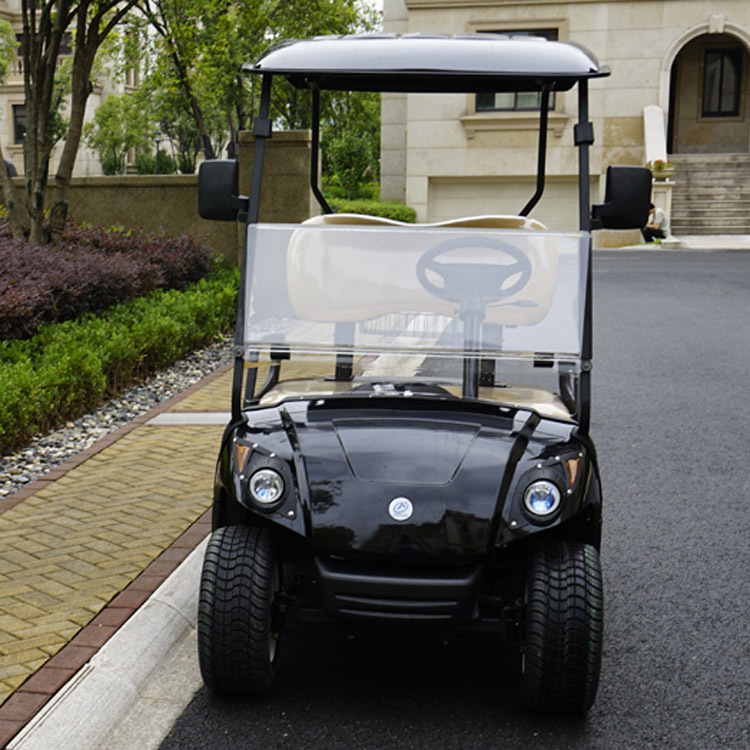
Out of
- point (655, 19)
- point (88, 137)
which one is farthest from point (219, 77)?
point (88, 137)

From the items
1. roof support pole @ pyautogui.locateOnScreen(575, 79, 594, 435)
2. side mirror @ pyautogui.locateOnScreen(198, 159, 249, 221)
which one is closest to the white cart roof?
roof support pole @ pyautogui.locateOnScreen(575, 79, 594, 435)

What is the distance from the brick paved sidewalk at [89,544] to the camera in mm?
3652

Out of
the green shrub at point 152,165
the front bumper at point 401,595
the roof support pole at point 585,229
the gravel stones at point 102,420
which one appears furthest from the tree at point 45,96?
the green shrub at point 152,165

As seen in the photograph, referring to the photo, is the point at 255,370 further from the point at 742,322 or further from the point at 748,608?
the point at 742,322

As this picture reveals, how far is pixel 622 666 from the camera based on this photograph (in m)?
3.84

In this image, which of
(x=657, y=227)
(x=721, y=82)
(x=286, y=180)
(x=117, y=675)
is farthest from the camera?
(x=721, y=82)

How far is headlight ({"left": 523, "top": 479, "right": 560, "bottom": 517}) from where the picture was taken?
3268 millimetres

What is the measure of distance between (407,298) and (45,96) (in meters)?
8.85

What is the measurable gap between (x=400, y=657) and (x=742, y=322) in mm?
9945

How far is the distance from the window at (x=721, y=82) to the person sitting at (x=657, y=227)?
37.4ft

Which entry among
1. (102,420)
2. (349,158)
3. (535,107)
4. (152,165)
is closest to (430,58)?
(102,420)

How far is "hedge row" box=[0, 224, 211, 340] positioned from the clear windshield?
409 cm

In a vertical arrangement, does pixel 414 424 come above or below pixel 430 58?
below

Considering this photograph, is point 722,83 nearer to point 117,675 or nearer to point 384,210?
point 384,210
